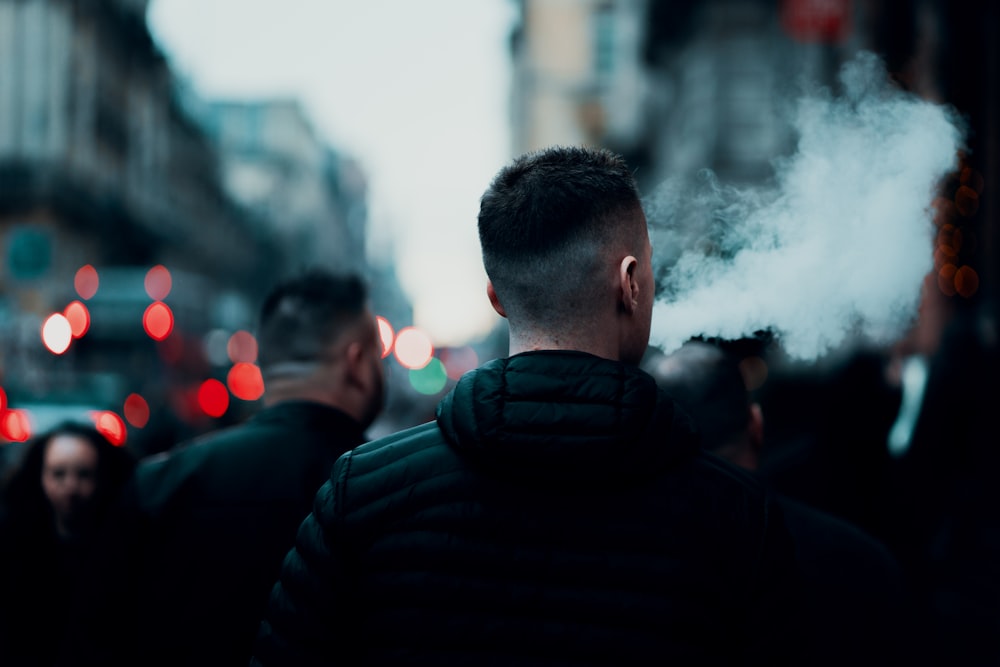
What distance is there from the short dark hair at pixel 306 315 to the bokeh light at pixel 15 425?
12789mm

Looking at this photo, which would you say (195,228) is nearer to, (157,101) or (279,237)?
(157,101)

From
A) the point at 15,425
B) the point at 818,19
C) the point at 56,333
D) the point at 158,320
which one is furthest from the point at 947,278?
the point at 56,333

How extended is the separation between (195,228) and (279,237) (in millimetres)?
23899

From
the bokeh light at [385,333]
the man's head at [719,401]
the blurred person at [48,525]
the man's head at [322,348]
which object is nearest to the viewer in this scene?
the man's head at [719,401]

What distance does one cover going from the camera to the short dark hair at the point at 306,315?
10.3ft

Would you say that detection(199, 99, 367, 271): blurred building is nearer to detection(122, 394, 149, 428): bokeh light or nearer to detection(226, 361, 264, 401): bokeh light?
detection(226, 361, 264, 401): bokeh light

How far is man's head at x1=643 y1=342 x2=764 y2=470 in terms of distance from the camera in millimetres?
2957

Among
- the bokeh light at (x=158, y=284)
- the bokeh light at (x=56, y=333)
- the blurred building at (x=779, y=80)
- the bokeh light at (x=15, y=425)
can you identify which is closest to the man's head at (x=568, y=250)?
the blurred building at (x=779, y=80)

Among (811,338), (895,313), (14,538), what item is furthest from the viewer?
(14,538)

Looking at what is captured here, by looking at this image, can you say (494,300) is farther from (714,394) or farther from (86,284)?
(86,284)

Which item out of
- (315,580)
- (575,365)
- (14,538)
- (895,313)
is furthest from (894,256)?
(14,538)

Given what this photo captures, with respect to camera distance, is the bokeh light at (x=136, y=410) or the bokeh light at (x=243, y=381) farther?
the bokeh light at (x=243, y=381)

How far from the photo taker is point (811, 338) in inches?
94.5

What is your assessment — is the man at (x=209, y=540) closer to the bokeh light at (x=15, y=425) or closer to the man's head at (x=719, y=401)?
the man's head at (x=719, y=401)
